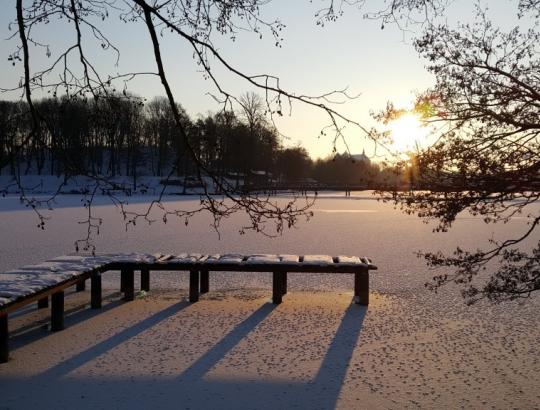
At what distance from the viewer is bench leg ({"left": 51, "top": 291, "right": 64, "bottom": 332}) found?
6.81m

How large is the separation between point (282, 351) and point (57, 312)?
273cm

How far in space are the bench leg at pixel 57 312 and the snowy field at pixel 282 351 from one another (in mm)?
122

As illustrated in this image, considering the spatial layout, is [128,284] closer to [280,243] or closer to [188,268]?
[188,268]

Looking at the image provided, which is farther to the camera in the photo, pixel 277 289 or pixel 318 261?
pixel 277 289

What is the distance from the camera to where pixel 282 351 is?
605 centimetres

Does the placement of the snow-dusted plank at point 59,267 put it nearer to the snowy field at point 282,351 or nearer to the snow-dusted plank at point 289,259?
the snowy field at point 282,351

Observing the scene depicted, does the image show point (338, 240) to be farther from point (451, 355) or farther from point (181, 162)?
point (181, 162)

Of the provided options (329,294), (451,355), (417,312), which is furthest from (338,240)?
(451,355)

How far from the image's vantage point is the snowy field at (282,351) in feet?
15.7

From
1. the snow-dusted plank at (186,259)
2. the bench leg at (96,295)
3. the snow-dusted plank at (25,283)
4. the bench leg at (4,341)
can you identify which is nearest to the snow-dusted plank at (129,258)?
the snow-dusted plank at (186,259)

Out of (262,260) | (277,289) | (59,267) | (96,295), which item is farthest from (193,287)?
(59,267)

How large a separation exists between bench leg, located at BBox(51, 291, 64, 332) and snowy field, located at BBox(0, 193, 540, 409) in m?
0.12

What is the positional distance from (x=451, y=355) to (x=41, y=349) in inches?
164

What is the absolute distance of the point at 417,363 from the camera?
5.69m
